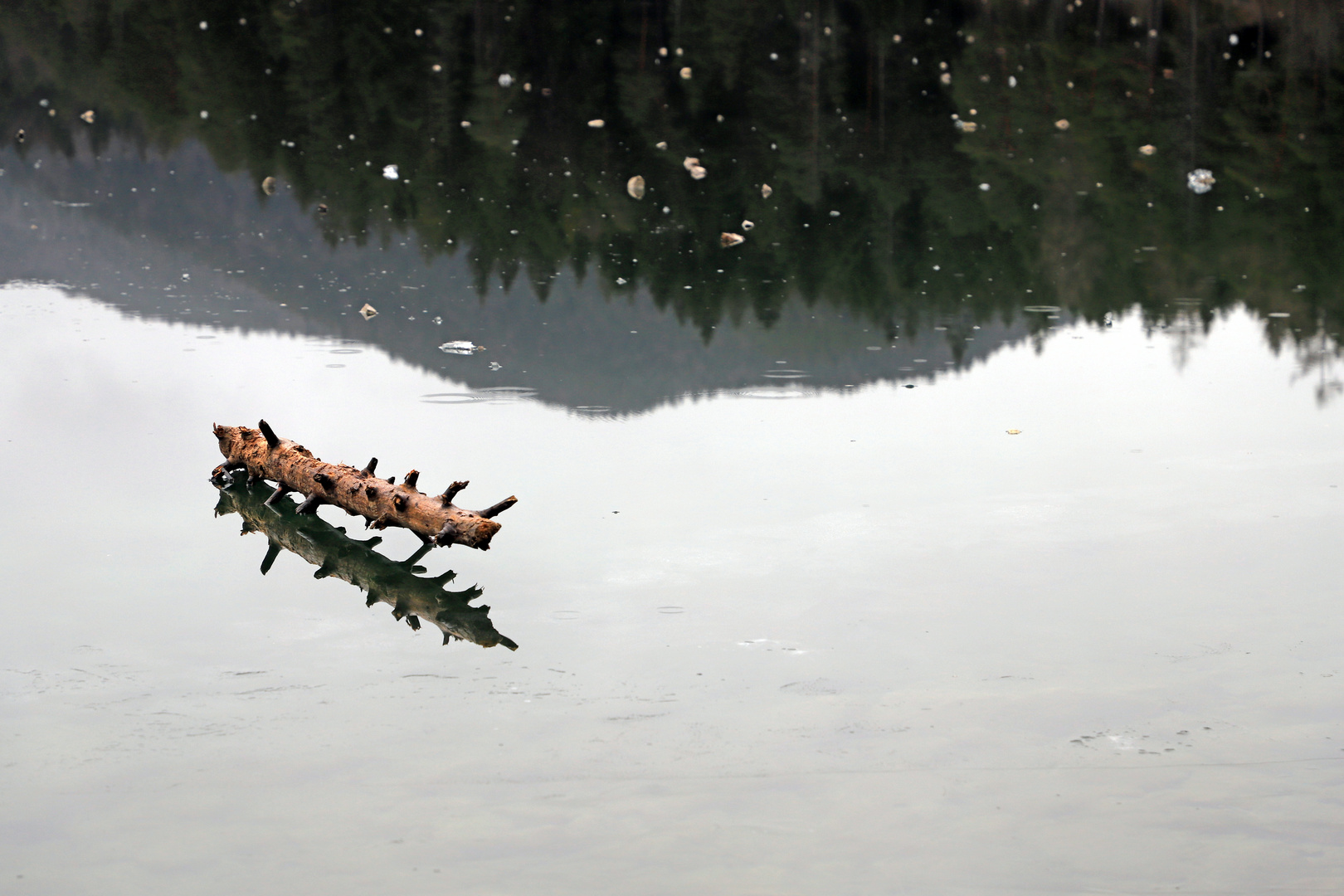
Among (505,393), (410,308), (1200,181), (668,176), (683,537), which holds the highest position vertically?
(668,176)

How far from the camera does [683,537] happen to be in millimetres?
9328

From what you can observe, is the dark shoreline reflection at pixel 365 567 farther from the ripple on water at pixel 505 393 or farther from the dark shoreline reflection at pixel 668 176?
the dark shoreline reflection at pixel 668 176

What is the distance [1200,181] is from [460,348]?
1557 cm

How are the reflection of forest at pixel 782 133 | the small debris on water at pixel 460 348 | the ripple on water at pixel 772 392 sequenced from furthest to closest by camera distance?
the reflection of forest at pixel 782 133 < the small debris on water at pixel 460 348 < the ripple on water at pixel 772 392

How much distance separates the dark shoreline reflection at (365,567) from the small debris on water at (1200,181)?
19.1 m

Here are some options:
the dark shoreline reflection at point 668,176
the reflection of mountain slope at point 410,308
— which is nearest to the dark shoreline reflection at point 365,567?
the reflection of mountain slope at point 410,308

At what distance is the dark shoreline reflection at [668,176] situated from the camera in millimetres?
16547

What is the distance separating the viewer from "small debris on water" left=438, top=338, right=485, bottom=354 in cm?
1444

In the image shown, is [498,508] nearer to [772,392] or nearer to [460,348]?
[772,392]

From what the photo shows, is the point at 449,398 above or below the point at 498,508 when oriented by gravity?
above

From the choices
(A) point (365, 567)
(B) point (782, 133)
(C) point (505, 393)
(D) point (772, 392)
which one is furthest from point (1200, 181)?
(A) point (365, 567)

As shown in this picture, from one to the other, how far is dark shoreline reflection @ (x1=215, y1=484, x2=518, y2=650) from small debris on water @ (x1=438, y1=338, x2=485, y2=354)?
436 centimetres

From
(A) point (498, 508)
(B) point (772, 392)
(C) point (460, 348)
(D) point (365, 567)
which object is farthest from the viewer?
(C) point (460, 348)

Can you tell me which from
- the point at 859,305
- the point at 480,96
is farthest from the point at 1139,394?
the point at 480,96
